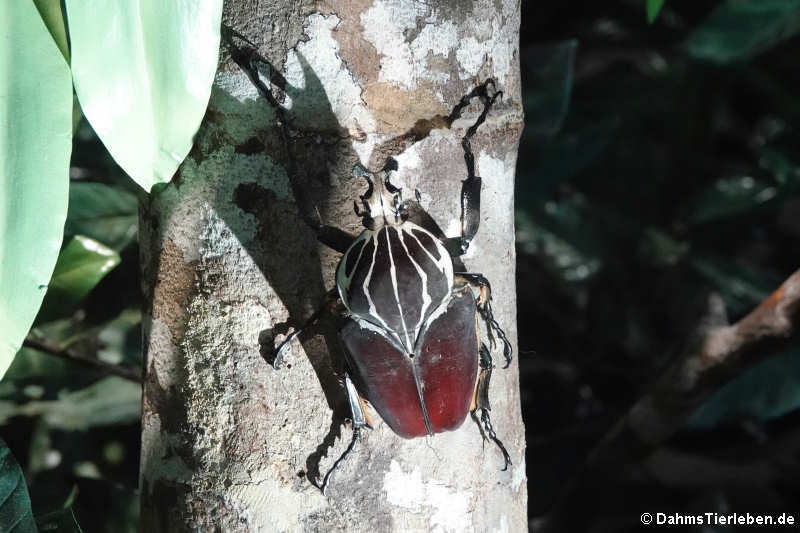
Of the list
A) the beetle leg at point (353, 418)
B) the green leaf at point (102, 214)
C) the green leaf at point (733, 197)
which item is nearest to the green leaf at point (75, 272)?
the green leaf at point (102, 214)

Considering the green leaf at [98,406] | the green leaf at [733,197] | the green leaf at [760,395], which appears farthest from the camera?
the green leaf at [733,197]

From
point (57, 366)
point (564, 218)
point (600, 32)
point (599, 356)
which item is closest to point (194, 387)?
point (57, 366)

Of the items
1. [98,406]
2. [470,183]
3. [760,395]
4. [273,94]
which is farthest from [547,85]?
[98,406]

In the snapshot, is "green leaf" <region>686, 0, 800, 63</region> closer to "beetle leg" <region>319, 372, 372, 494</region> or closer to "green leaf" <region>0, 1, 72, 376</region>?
"beetle leg" <region>319, 372, 372, 494</region>

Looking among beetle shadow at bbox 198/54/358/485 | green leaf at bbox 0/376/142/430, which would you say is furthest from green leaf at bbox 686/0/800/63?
green leaf at bbox 0/376/142/430

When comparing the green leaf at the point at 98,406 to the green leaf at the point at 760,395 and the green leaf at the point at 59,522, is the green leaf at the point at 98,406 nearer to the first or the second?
the green leaf at the point at 59,522

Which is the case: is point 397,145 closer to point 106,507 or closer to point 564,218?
point 106,507
